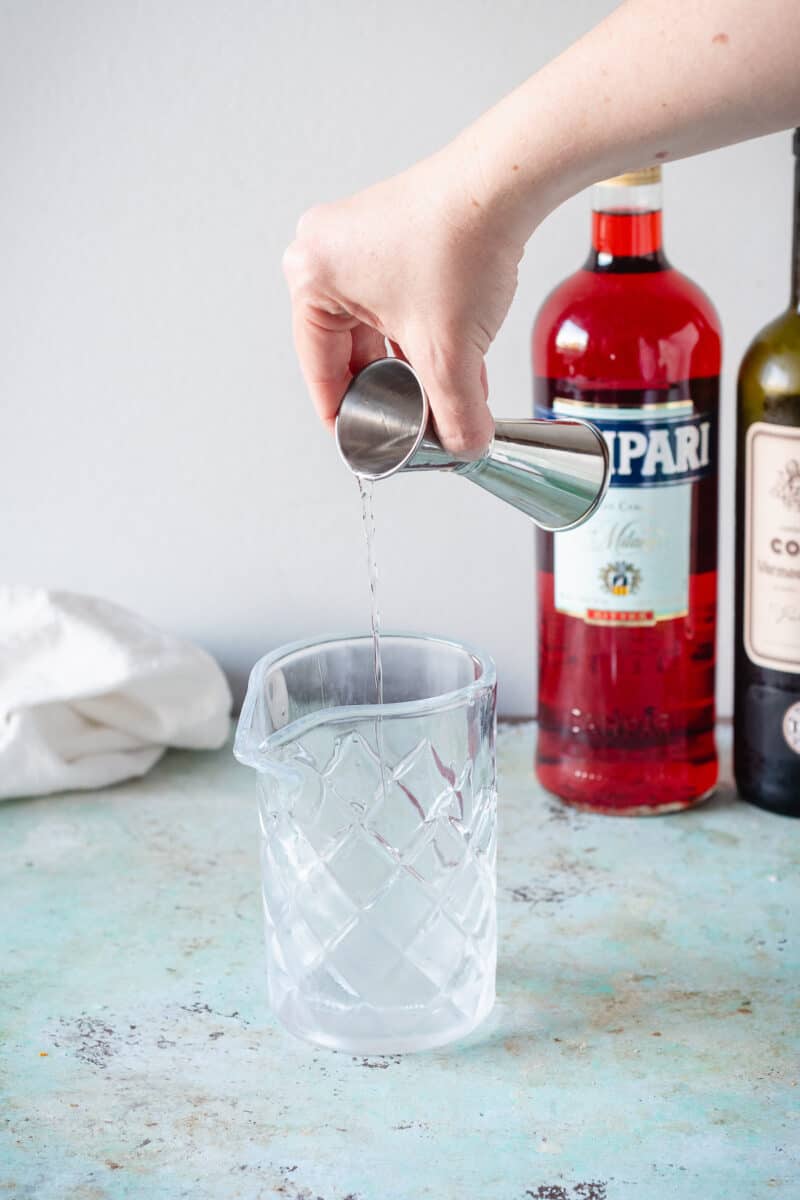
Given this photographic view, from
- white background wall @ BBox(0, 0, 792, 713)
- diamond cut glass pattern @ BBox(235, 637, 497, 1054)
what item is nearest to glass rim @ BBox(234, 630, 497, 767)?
diamond cut glass pattern @ BBox(235, 637, 497, 1054)

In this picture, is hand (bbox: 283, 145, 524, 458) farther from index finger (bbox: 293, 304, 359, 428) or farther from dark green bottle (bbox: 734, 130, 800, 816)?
dark green bottle (bbox: 734, 130, 800, 816)

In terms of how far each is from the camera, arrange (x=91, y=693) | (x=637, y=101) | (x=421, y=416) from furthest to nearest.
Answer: (x=91, y=693) < (x=421, y=416) < (x=637, y=101)

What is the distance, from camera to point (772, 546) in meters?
0.83

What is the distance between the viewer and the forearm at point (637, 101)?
495 mm

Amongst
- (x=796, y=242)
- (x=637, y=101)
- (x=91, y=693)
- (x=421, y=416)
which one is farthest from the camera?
(x=91, y=693)

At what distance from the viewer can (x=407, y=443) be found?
66 centimetres

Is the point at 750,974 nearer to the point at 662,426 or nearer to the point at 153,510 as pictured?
the point at 662,426

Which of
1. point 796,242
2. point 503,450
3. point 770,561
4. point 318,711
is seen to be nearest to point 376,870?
point 318,711

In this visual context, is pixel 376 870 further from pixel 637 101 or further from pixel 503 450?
pixel 637 101

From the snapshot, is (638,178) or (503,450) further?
(638,178)

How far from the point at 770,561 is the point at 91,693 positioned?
0.44 meters

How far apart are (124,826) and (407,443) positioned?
0.37m

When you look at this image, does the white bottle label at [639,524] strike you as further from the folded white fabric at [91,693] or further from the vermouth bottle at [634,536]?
the folded white fabric at [91,693]

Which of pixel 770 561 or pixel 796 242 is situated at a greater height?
pixel 796 242
